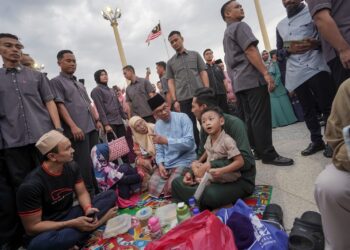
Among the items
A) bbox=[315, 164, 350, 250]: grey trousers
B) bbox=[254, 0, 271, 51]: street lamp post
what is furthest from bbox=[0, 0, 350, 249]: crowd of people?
bbox=[254, 0, 271, 51]: street lamp post

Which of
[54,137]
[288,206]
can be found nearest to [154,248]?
[288,206]

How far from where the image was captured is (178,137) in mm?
3084

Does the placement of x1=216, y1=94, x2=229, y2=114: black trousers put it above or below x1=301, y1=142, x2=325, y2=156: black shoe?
above

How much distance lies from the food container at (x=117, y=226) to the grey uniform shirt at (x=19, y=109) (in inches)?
44.6

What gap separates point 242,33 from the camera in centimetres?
278

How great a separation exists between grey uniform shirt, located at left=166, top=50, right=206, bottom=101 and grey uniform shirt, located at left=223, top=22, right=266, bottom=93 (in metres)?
0.89

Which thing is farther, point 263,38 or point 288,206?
point 263,38

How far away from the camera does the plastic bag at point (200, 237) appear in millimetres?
1316

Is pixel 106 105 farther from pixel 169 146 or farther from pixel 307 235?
pixel 307 235

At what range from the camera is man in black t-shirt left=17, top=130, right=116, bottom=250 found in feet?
7.13

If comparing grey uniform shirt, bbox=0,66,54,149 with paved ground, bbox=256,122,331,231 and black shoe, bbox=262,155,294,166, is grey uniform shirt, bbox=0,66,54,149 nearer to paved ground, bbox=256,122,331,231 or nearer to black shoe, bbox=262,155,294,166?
paved ground, bbox=256,122,331,231

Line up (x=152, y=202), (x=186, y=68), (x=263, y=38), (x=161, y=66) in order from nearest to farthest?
(x=152, y=202) → (x=186, y=68) → (x=161, y=66) → (x=263, y=38)

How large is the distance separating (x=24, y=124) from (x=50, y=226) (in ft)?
3.39

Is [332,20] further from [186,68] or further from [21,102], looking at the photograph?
[21,102]
